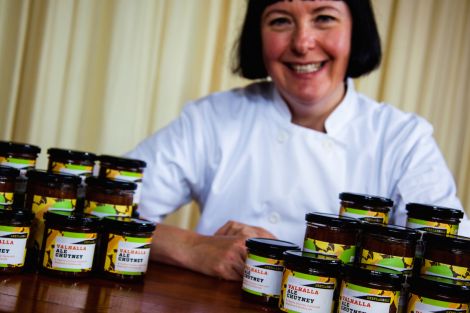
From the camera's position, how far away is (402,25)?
268 centimetres

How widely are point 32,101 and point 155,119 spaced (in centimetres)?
47

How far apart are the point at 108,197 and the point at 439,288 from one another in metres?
0.60

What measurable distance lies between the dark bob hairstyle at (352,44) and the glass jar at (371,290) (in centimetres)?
93

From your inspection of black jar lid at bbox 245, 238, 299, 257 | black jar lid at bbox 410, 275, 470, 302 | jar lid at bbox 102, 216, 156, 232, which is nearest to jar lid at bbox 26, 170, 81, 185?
jar lid at bbox 102, 216, 156, 232

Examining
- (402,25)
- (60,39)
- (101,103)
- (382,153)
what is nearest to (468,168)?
(402,25)

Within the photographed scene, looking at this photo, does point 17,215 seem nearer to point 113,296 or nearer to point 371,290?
point 113,296

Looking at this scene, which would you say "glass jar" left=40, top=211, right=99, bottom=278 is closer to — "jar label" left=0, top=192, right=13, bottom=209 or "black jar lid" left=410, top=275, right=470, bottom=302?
"jar label" left=0, top=192, right=13, bottom=209

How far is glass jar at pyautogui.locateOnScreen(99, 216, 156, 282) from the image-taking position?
3.56 feet

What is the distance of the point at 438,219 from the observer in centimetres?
114

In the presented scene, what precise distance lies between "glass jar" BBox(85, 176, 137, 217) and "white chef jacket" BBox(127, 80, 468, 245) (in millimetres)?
485

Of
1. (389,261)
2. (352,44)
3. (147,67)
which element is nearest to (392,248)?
(389,261)

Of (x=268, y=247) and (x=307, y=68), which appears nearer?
(x=268, y=247)

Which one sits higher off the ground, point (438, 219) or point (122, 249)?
point (438, 219)

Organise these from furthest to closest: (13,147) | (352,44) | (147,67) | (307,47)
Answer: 1. (147,67)
2. (352,44)
3. (307,47)
4. (13,147)
